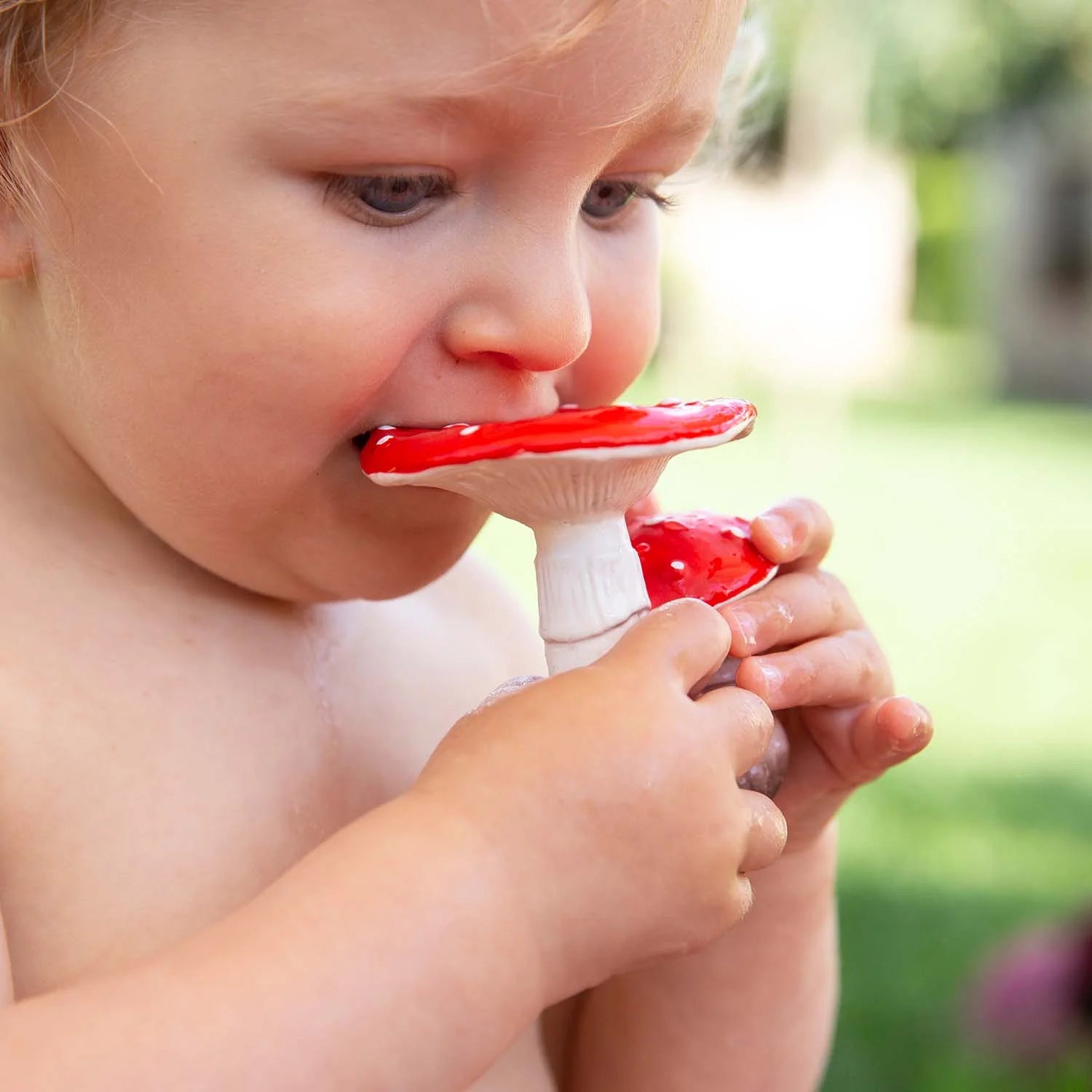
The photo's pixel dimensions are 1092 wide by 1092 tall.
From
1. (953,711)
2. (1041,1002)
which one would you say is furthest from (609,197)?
(953,711)

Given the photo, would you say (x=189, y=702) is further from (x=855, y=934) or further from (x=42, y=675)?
(x=855, y=934)

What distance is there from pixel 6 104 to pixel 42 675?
0.39m

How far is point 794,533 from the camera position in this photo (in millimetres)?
1224

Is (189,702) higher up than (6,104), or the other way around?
(6,104)

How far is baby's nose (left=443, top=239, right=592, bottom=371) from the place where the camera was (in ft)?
3.25

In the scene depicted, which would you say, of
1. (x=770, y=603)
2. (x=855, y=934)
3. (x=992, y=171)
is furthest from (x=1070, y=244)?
(x=770, y=603)

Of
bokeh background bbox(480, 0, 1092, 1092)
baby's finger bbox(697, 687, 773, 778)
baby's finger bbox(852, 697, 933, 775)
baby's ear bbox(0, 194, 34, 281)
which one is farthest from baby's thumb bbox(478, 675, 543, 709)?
bokeh background bbox(480, 0, 1092, 1092)

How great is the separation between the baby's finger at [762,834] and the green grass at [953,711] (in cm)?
157

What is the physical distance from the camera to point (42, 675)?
1036mm

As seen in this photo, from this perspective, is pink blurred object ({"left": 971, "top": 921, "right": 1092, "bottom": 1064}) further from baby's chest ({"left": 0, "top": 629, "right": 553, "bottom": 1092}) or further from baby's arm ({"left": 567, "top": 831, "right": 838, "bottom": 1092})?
baby's chest ({"left": 0, "top": 629, "right": 553, "bottom": 1092})

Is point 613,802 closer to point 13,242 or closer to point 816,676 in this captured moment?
point 816,676

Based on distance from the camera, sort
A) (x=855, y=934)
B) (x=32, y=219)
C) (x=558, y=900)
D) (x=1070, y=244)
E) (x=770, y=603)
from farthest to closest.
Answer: (x=1070, y=244) → (x=855, y=934) → (x=770, y=603) → (x=32, y=219) → (x=558, y=900)

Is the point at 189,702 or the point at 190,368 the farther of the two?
the point at 189,702

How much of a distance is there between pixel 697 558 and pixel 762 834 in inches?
8.4
